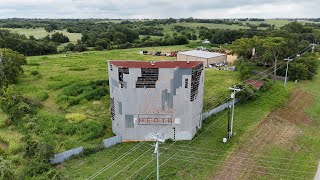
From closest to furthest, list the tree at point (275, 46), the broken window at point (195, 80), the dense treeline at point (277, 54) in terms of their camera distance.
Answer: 1. the broken window at point (195, 80)
2. the tree at point (275, 46)
3. the dense treeline at point (277, 54)

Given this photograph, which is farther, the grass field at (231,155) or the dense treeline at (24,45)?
the dense treeline at (24,45)

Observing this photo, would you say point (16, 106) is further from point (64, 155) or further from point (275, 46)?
point (275, 46)

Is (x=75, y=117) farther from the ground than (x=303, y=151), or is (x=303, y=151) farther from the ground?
(x=75, y=117)

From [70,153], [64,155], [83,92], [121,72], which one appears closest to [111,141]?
[70,153]

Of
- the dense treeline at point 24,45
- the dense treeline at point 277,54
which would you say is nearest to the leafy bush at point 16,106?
the dense treeline at point 277,54

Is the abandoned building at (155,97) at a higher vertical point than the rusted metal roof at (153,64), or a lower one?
lower

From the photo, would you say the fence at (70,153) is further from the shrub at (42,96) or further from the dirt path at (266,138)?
the shrub at (42,96)
